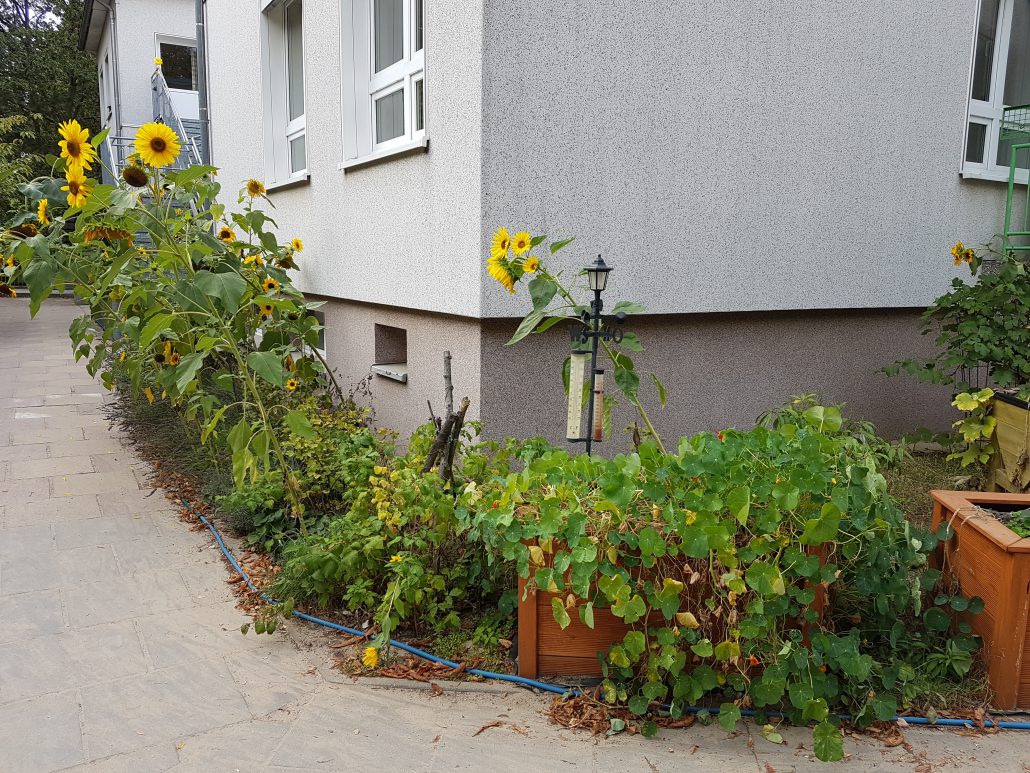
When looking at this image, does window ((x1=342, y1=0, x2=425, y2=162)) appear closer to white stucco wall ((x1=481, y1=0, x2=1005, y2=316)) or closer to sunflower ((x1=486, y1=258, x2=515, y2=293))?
white stucco wall ((x1=481, y1=0, x2=1005, y2=316))

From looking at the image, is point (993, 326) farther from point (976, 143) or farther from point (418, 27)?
point (418, 27)

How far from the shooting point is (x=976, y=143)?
6031mm

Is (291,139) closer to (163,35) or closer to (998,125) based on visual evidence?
(998,125)

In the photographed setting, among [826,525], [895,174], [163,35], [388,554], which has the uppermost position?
[163,35]

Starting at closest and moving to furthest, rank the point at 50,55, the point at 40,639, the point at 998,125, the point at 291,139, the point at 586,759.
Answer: the point at 586,759 → the point at 40,639 → the point at 998,125 → the point at 291,139 → the point at 50,55

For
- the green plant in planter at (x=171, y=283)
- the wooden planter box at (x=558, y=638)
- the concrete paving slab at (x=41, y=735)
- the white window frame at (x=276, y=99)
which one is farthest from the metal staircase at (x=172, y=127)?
the wooden planter box at (x=558, y=638)

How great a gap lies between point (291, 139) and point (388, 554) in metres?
5.67

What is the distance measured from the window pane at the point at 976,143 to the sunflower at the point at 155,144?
5431mm

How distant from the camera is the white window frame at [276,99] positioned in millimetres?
7680

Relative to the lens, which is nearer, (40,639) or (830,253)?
(40,639)

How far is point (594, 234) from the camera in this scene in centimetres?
438

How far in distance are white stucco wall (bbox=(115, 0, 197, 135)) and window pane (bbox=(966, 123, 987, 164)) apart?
588 inches

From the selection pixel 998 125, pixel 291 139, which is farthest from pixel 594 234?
pixel 291 139

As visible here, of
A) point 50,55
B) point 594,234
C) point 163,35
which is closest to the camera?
point 594,234
